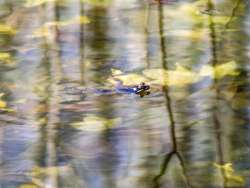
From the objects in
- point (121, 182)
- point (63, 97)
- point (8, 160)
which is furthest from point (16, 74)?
point (121, 182)

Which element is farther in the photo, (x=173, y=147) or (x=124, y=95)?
(x=124, y=95)

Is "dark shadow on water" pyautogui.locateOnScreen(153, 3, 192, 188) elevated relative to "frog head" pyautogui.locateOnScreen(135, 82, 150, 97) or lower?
lower

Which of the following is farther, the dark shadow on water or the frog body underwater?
the frog body underwater

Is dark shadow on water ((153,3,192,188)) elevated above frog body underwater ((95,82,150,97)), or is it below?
below

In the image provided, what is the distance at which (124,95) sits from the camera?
100cm

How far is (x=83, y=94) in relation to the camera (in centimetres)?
100

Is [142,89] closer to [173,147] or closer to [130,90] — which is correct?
[130,90]

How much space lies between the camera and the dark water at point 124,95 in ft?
2.81

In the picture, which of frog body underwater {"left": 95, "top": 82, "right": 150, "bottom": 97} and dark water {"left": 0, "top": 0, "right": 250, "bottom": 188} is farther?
frog body underwater {"left": 95, "top": 82, "right": 150, "bottom": 97}

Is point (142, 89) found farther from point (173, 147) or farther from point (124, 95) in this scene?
point (173, 147)

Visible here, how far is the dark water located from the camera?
2.81ft

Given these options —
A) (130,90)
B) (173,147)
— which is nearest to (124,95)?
(130,90)

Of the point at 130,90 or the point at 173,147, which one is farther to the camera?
the point at 130,90

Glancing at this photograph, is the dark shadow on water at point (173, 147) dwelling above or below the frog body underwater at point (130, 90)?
below
